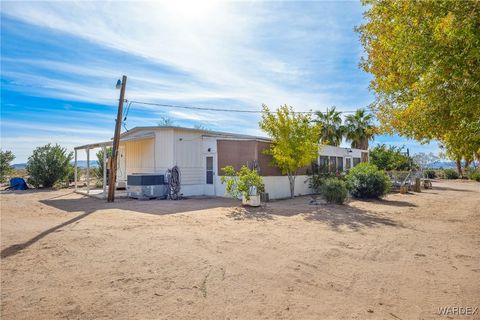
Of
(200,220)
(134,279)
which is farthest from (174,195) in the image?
(134,279)

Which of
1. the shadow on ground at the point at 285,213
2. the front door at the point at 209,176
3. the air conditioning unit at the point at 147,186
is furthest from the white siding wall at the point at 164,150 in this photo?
the shadow on ground at the point at 285,213

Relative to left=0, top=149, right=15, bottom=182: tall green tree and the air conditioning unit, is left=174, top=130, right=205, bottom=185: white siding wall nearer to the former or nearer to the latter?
the air conditioning unit

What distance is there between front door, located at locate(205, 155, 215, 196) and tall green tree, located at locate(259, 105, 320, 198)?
3319mm

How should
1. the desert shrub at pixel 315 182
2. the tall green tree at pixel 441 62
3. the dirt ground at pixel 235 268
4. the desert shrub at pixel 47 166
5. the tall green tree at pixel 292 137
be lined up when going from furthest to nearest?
the desert shrub at pixel 47 166, the desert shrub at pixel 315 182, the tall green tree at pixel 292 137, the tall green tree at pixel 441 62, the dirt ground at pixel 235 268

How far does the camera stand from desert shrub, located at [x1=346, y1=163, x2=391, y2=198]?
1465 cm

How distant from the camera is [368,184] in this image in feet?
48.1

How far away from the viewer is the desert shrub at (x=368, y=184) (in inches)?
577

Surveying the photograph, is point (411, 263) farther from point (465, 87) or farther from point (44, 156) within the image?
point (44, 156)

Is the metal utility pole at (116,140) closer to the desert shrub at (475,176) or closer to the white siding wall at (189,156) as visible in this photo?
the white siding wall at (189,156)

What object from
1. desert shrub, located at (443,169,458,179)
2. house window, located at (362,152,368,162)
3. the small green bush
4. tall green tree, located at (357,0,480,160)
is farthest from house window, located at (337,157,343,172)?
desert shrub, located at (443,169,458,179)

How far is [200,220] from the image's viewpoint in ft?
29.4

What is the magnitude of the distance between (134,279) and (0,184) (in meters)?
25.3

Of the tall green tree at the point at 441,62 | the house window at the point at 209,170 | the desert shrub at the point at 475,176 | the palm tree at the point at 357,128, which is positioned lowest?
the desert shrub at the point at 475,176

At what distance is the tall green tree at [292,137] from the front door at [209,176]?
3.32 m
